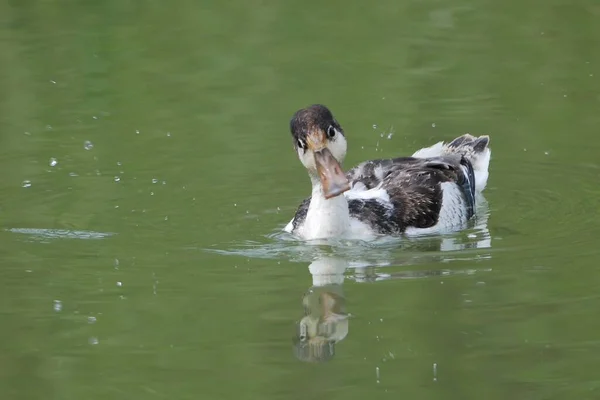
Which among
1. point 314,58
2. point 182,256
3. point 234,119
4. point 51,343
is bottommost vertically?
point 51,343

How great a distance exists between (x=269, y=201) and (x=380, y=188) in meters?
1.17

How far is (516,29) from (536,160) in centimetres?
504

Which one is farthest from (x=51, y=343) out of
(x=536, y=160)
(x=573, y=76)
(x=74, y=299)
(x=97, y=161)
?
(x=573, y=76)

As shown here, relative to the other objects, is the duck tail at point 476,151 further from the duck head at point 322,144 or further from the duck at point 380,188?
the duck head at point 322,144

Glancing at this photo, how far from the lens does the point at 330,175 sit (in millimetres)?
11422

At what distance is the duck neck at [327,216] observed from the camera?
11.8m

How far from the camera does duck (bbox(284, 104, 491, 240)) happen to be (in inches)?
452

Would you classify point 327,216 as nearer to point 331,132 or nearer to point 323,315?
point 331,132

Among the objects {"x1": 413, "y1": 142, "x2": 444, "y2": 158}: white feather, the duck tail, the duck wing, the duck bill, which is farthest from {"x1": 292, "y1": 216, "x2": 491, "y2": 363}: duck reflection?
{"x1": 413, "y1": 142, "x2": 444, "y2": 158}: white feather

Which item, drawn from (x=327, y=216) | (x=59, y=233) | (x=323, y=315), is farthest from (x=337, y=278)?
(x=59, y=233)

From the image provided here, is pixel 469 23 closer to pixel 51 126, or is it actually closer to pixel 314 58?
pixel 314 58

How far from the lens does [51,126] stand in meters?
15.8

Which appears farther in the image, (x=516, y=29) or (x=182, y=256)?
(x=516, y=29)

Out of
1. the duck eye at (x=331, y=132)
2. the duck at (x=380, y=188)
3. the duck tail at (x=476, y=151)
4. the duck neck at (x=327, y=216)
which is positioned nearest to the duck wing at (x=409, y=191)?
the duck at (x=380, y=188)
